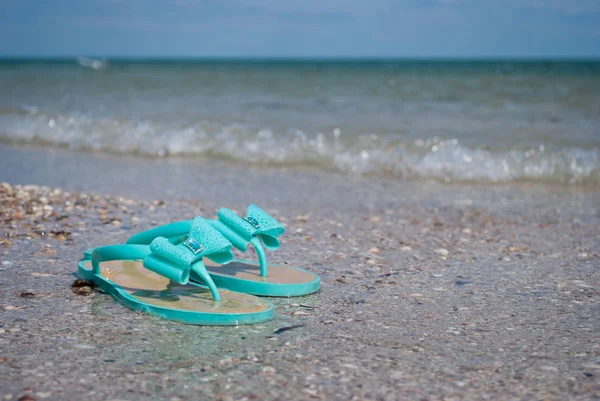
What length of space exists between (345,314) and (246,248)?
55 cm

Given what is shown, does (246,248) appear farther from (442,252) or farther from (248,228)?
(442,252)

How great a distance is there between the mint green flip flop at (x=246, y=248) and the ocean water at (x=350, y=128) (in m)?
4.61

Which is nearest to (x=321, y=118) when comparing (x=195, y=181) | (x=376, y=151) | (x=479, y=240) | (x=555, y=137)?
(x=376, y=151)

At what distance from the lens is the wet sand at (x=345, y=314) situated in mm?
2285

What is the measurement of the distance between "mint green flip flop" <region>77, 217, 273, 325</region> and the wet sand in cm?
6

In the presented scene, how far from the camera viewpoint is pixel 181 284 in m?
3.07

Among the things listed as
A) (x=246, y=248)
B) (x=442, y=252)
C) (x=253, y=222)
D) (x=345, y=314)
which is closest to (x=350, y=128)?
(x=442, y=252)

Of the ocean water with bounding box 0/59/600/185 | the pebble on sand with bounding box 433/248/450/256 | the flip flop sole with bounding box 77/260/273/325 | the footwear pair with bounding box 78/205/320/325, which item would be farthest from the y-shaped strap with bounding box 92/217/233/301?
the ocean water with bounding box 0/59/600/185

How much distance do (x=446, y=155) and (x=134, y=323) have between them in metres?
5.94

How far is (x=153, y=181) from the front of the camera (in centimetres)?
718

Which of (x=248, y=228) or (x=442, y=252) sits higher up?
(x=248, y=228)

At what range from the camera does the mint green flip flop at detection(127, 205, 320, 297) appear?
3227 mm

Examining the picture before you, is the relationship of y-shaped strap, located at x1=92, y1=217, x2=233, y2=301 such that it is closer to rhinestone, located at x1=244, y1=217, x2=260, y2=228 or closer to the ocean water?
rhinestone, located at x1=244, y1=217, x2=260, y2=228

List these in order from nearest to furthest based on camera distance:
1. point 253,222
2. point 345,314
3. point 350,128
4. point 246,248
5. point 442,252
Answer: point 345,314
point 246,248
point 253,222
point 442,252
point 350,128
